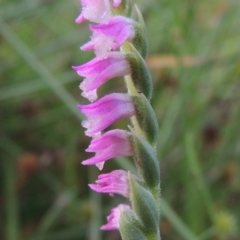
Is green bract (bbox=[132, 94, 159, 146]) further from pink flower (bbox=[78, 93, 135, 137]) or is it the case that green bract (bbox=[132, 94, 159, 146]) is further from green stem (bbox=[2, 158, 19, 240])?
green stem (bbox=[2, 158, 19, 240])

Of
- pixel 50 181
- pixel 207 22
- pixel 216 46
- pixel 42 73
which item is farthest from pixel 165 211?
pixel 207 22

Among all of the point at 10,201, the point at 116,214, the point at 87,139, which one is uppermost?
the point at 87,139

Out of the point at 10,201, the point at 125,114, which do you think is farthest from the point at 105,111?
the point at 10,201

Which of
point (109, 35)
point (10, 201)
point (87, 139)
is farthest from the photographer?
point (87, 139)

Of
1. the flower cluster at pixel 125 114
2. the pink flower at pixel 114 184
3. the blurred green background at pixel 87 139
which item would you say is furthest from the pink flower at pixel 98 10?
the blurred green background at pixel 87 139

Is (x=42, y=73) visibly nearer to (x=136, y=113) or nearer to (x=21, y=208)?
(x=21, y=208)

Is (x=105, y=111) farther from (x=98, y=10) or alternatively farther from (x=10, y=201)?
(x=10, y=201)
